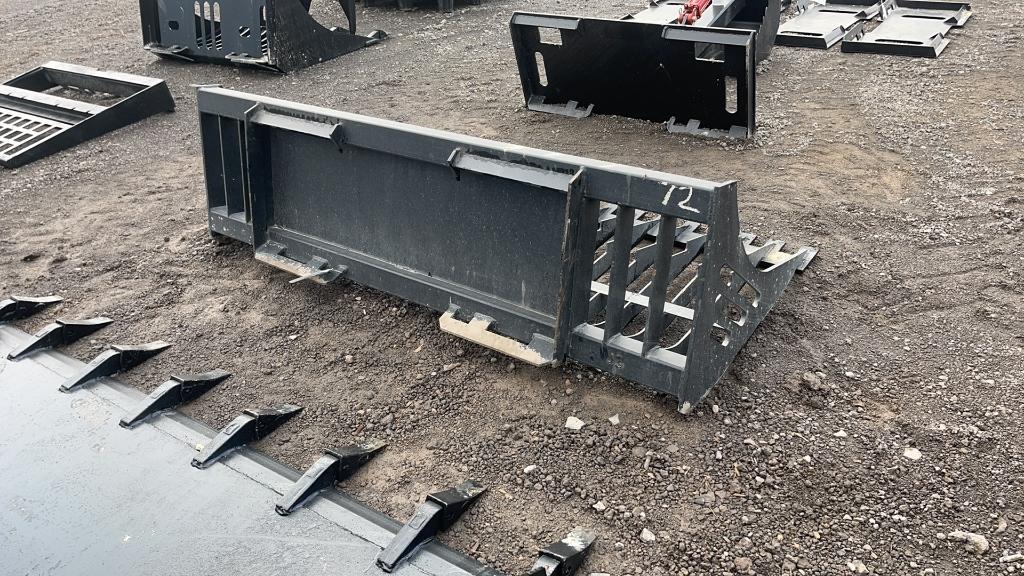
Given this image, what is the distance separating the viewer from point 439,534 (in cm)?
305

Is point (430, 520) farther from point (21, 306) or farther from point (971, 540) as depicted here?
point (21, 306)

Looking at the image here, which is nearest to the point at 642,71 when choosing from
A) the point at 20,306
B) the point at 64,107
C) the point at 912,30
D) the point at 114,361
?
the point at 114,361

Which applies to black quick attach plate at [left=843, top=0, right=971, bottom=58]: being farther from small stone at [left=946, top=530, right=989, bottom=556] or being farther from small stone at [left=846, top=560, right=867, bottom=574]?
small stone at [left=846, top=560, right=867, bottom=574]

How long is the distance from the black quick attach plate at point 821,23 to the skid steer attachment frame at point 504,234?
626 cm

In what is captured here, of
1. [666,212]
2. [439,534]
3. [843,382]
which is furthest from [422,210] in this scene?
[843,382]

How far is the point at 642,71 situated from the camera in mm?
7164

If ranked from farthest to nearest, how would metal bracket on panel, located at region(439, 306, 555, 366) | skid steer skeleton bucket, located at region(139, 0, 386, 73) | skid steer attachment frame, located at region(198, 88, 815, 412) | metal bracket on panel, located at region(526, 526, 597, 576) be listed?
skid steer skeleton bucket, located at region(139, 0, 386, 73) → metal bracket on panel, located at region(439, 306, 555, 366) → skid steer attachment frame, located at region(198, 88, 815, 412) → metal bracket on panel, located at region(526, 526, 597, 576)

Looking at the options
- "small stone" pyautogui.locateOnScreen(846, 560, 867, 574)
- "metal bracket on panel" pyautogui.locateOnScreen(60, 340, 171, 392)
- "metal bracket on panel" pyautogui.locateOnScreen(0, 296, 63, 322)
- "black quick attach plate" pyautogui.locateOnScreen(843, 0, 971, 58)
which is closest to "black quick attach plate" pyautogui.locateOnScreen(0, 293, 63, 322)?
"metal bracket on panel" pyautogui.locateOnScreen(0, 296, 63, 322)

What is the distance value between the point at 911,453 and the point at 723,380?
2.72 feet

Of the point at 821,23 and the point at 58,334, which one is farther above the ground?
the point at 821,23

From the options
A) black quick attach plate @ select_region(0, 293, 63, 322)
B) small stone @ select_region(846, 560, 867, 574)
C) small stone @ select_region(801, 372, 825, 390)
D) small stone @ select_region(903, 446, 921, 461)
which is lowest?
black quick attach plate @ select_region(0, 293, 63, 322)

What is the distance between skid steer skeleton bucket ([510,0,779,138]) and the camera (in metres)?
6.68

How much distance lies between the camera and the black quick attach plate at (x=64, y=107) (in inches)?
289

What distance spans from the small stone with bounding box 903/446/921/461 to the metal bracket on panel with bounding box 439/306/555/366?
149cm
